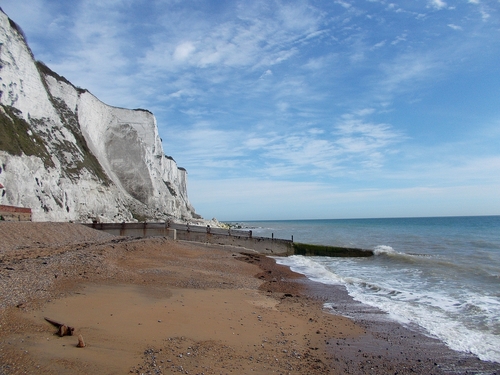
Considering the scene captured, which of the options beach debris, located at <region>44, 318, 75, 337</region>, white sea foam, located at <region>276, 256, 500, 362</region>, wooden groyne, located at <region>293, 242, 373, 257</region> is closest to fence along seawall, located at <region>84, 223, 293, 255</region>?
wooden groyne, located at <region>293, 242, 373, 257</region>

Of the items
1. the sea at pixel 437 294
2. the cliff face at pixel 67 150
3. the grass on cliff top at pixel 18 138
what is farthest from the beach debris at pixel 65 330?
the grass on cliff top at pixel 18 138

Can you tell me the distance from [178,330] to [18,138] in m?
25.6

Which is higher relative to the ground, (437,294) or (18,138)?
(18,138)

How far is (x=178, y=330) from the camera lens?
19.6 ft

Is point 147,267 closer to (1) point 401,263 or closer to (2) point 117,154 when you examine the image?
(1) point 401,263

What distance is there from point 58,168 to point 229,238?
16.3m

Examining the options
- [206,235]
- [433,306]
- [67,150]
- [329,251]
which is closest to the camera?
[433,306]

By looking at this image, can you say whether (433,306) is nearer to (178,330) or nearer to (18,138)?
(178,330)

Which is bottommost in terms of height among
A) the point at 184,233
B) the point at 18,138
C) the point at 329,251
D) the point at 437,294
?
the point at 329,251

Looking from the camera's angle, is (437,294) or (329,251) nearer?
(437,294)

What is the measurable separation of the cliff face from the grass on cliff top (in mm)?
86

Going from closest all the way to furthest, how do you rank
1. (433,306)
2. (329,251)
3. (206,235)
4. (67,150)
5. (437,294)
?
1. (433,306)
2. (437,294)
3. (206,235)
4. (329,251)
5. (67,150)

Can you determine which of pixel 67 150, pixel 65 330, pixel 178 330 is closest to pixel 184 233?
pixel 67 150

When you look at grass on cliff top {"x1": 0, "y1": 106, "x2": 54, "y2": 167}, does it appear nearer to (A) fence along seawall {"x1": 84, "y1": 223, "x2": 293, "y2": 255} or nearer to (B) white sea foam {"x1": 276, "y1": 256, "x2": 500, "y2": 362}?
(A) fence along seawall {"x1": 84, "y1": 223, "x2": 293, "y2": 255}
